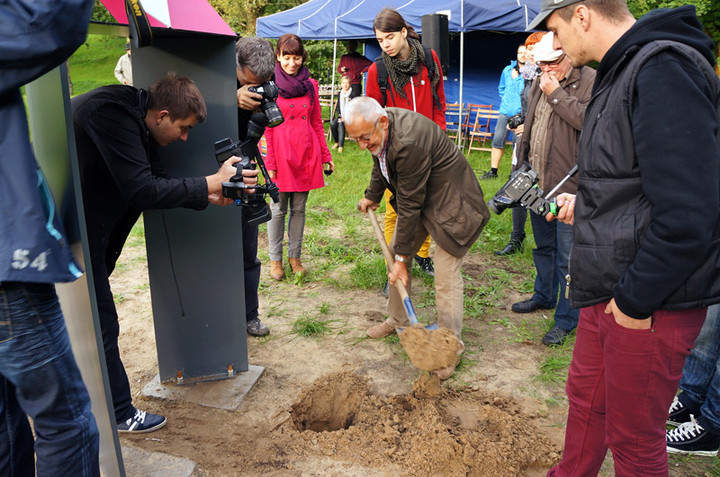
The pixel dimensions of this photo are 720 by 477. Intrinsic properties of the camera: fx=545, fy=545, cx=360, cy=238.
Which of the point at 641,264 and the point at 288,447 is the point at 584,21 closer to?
the point at 641,264

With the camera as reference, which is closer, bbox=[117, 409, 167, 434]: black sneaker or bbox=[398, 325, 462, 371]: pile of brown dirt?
bbox=[117, 409, 167, 434]: black sneaker

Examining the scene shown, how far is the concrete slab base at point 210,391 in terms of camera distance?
127 inches

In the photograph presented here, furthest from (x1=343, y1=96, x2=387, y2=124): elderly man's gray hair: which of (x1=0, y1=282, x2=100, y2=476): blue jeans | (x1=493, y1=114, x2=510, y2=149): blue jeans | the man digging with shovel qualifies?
(x1=493, y1=114, x2=510, y2=149): blue jeans

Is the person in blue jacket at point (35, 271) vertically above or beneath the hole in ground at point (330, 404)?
above

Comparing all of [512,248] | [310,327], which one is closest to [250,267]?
[310,327]

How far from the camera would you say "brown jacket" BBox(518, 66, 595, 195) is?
11.4 feet

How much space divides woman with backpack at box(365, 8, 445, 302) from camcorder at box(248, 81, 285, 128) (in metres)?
1.60

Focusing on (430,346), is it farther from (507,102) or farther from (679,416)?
(507,102)

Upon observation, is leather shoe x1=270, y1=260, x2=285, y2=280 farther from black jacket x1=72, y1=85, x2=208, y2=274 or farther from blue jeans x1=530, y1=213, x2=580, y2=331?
black jacket x1=72, y1=85, x2=208, y2=274

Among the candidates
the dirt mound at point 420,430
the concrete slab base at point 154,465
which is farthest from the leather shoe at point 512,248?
the concrete slab base at point 154,465

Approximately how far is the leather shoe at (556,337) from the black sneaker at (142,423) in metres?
2.62

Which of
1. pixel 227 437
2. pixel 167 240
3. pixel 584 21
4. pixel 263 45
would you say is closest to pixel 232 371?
pixel 227 437

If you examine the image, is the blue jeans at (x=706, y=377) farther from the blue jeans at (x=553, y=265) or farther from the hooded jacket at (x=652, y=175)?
the hooded jacket at (x=652, y=175)

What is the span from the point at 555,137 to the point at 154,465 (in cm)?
305
